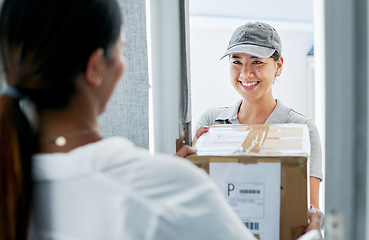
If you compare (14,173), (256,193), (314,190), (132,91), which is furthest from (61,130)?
(314,190)

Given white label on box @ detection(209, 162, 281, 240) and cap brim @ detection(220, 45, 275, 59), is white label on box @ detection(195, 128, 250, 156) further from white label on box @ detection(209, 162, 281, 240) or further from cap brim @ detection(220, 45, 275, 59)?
cap brim @ detection(220, 45, 275, 59)

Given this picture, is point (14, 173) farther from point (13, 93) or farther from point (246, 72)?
point (246, 72)

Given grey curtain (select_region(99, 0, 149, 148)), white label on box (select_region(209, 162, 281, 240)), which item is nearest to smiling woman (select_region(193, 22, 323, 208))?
grey curtain (select_region(99, 0, 149, 148))

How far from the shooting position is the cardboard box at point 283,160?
808mm

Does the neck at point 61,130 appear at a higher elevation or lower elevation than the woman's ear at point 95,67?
lower

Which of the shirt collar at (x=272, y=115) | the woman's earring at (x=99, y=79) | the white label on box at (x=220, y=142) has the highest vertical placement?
the woman's earring at (x=99, y=79)

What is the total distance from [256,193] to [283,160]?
96mm

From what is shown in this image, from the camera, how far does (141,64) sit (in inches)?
49.1

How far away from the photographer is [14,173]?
20.5 inches

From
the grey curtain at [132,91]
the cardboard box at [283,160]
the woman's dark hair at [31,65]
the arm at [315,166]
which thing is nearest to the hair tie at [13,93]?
the woman's dark hair at [31,65]

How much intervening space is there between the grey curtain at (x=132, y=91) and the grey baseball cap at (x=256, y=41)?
371 millimetres

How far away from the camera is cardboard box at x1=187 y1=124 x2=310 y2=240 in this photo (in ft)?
2.65

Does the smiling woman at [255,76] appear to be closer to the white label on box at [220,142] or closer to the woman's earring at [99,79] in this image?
the white label on box at [220,142]

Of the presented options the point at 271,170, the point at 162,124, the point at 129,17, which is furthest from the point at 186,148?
the point at 129,17
